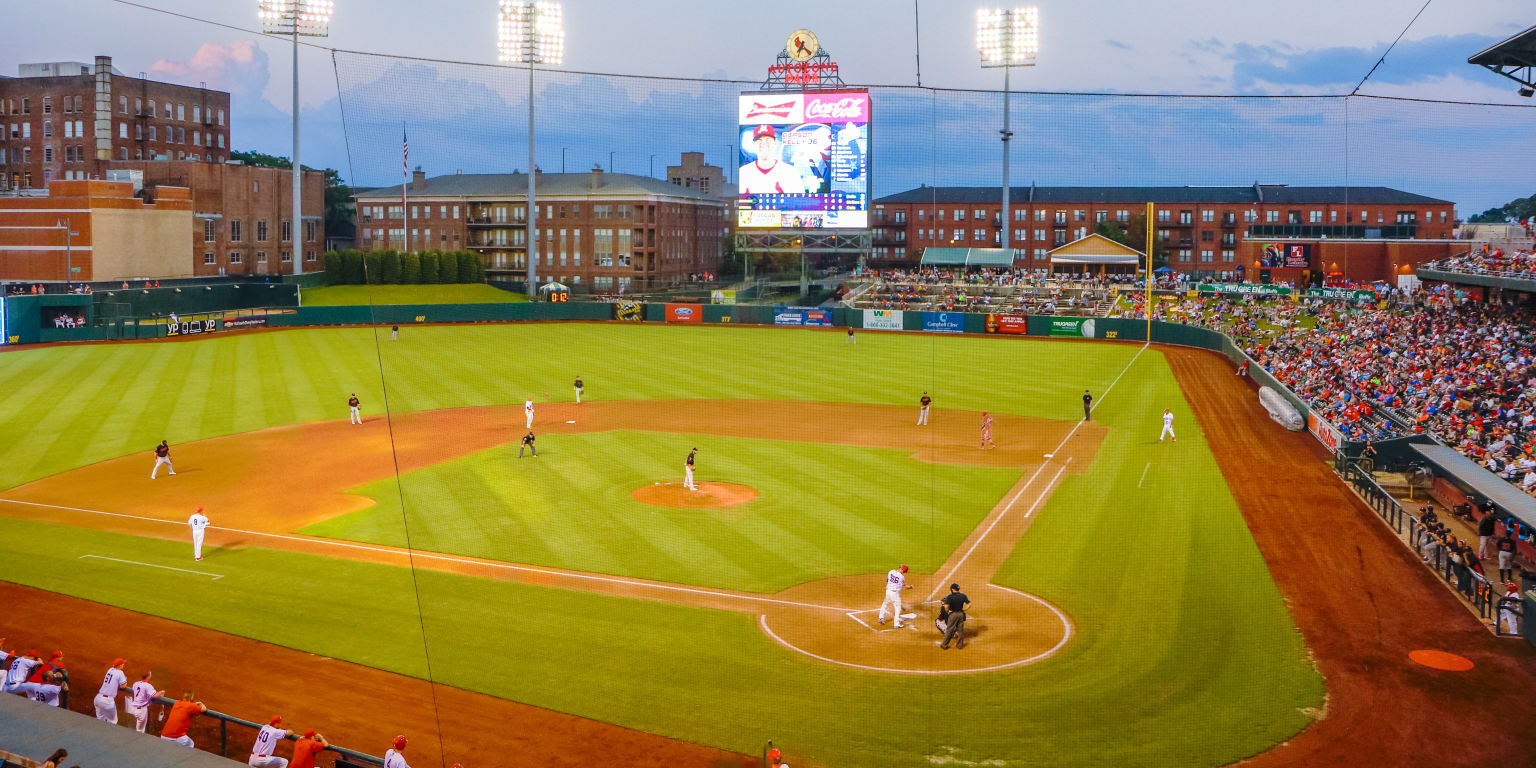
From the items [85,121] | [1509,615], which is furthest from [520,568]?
[85,121]

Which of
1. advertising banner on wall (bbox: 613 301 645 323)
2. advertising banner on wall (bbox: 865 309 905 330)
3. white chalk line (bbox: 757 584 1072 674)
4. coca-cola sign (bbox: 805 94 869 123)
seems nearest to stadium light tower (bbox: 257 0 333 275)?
white chalk line (bbox: 757 584 1072 674)

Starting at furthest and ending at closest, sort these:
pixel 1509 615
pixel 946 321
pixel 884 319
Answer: pixel 884 319, pixel 946 321, pixel 1509 615

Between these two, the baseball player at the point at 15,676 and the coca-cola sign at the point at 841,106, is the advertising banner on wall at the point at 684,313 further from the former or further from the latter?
the baseball player at the point at 15,676

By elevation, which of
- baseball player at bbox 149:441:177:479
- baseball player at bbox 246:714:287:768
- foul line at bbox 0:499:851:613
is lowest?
foul line at bbox 0:499:851:613

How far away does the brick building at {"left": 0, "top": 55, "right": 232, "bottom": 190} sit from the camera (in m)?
83.8

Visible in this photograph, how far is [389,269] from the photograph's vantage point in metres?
71.9

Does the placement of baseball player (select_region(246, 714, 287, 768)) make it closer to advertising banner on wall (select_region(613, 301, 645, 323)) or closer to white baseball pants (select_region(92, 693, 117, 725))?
white baseball pants (select_region(92, 693, 117, 725))

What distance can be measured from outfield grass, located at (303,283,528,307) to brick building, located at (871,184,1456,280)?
32019 millimetres

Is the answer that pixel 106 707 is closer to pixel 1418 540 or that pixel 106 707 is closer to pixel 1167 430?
pixel 1418 540

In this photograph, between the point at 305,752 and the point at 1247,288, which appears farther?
the point at 1247,288

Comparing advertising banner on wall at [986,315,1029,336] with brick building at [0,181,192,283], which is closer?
advertising banner on wall at [986,315,1029,336]

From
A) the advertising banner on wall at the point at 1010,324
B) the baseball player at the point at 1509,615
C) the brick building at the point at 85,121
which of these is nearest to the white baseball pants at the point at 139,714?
the baseball player at the point at 1509,615

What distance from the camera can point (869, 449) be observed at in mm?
31125

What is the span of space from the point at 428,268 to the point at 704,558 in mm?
58892
